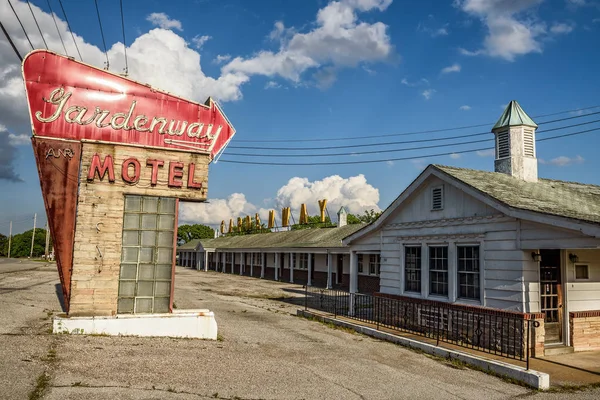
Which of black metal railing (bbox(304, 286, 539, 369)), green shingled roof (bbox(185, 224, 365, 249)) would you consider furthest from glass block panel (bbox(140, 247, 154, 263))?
green shingled roof (bbox(185, 224, 365, 249))

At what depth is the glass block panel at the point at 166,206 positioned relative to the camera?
43.2 ft

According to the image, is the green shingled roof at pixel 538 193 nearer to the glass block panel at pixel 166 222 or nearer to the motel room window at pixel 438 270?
the motel room window at pixel 438 270

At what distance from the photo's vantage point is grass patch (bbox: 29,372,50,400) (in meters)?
7.09

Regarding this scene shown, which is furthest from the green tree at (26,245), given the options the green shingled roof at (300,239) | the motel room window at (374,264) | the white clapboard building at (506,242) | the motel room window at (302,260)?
the white clapboard building at (506,242)

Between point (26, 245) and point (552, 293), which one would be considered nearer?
point (552, 293)

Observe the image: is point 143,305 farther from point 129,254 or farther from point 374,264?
point 374,264

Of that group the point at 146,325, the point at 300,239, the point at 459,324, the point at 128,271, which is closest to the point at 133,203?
the point at 128,271

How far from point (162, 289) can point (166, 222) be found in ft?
6.05

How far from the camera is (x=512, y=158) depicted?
1500 centimetres

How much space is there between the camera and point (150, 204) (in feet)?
42.8

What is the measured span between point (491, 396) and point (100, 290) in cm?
947

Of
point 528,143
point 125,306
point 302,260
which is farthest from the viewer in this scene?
point 302,260

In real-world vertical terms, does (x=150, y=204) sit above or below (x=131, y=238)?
above

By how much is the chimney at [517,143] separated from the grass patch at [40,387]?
13.6 metres
